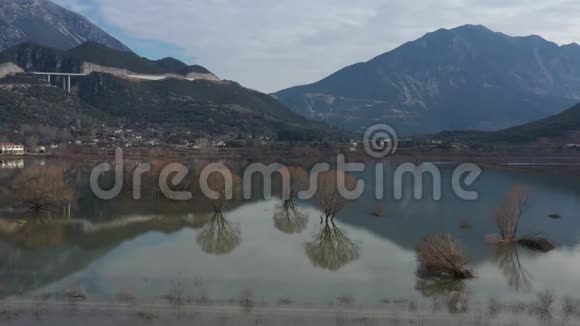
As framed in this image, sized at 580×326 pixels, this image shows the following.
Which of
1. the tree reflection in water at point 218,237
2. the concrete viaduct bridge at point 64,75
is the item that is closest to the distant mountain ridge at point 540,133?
the tree reflection in water at point 218,237

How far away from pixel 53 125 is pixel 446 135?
75224 mm

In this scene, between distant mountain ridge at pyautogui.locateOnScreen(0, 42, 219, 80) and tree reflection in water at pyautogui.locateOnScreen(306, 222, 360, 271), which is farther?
distant mountain ridge at pyautogui.locateOnScreen(0, 42, 219, 80)

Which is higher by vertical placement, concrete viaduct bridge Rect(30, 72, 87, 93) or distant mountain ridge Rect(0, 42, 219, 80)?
distant mountain ridge Rect(0, 42, 219, 80)

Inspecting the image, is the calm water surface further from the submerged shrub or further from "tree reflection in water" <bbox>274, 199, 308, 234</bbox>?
the submerged shrub

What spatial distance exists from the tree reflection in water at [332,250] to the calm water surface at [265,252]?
0.04 meters

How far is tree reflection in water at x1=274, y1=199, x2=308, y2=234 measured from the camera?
2752cm

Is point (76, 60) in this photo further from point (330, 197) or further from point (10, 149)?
point (330, 197)

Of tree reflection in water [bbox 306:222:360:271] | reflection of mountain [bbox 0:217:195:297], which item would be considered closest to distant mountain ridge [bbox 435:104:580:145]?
tree reflection in water [bbox 306:222:360:271]

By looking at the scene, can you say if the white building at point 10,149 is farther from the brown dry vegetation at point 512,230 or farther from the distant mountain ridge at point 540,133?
the distant mountain ridge at point 540,133

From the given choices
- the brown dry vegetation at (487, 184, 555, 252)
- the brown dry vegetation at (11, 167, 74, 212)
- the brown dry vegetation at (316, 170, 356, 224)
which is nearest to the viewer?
the brown dry vegetation at (487, 184, 555, 252)

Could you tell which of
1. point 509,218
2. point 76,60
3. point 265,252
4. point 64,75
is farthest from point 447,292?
point 76,60

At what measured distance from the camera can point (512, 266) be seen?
20.7 meters

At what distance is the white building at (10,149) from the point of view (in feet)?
241

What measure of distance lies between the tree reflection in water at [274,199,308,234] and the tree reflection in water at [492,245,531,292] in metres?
8.68
